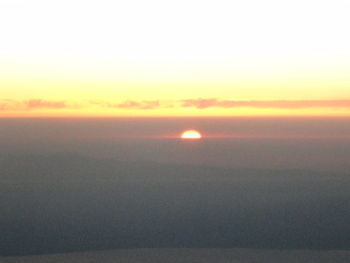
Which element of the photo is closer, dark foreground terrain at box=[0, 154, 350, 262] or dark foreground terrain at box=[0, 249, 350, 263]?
dark foreground terrain at box=[0, 249, 350, 263]

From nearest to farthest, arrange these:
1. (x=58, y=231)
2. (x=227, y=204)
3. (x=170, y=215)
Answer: (x=58, y=231) < (x=170, y=215) < (x=227, y=204)

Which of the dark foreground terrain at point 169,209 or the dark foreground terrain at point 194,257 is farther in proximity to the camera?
the dark foreground terrain at point 169,209

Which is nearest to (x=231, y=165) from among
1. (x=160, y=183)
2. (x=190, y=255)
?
(x=160, y=183)

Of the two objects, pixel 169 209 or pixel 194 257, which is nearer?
pixel 194 257

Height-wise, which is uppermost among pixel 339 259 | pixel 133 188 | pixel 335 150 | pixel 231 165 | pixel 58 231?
pixel 335 150

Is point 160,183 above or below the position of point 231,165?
below

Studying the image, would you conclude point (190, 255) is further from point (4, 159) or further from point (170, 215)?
point (4, 159)

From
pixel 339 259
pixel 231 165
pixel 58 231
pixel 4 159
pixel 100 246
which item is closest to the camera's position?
pixel 339 259

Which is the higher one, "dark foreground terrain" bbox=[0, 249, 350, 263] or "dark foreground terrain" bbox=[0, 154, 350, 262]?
"dark foreground terrain" bbox=[0, 154, 350, 262]

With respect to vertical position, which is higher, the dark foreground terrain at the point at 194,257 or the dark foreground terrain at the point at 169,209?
the dark foreground terrain at the point at 169,209

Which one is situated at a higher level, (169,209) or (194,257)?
(169,209)

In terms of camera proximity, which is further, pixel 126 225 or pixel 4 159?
pixel 4 159
